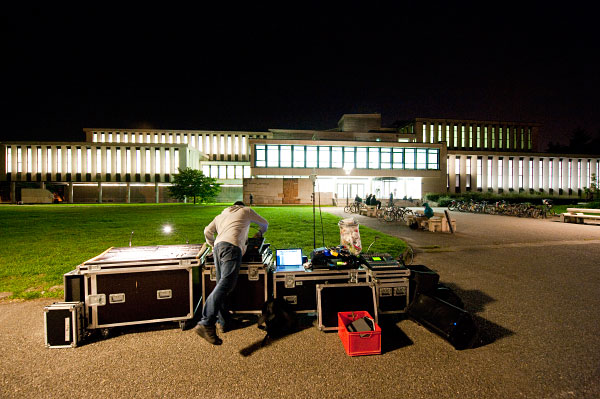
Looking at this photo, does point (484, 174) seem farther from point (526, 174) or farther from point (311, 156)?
point (311, 156)

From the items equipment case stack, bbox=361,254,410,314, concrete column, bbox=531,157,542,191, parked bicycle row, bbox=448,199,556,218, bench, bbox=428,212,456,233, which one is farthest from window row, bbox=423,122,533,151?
equipment case stack, bbox=361,254,410,314

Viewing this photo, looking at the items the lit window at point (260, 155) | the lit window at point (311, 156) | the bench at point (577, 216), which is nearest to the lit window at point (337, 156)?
the lit window at point (311, 156)

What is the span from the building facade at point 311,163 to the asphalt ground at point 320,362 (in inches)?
856

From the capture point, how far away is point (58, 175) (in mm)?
59438

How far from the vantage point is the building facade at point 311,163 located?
1641 inches

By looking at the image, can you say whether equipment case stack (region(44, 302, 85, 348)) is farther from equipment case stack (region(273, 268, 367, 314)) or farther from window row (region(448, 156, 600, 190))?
window row (region(448, 156, 600, 190))

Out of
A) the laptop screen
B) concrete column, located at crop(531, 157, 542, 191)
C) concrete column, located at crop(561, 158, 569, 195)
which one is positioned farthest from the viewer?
concrete column, located at crop(561, 158, 569, 195)

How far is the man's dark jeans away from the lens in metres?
3.86

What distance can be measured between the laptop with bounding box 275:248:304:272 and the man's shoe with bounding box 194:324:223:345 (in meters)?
1.30

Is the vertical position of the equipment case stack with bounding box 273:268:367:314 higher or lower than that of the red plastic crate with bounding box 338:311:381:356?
higher

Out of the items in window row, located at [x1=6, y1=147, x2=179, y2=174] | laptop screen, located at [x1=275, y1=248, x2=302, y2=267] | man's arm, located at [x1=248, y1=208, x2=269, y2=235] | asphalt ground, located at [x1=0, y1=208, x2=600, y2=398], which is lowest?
asphalt ground, located at [x1=0, y1=208, x2=600, y2=398]

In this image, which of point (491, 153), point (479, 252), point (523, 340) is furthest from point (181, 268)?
point (491, 153)

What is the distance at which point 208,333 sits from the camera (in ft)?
12.4

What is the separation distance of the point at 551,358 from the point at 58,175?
78880mm
